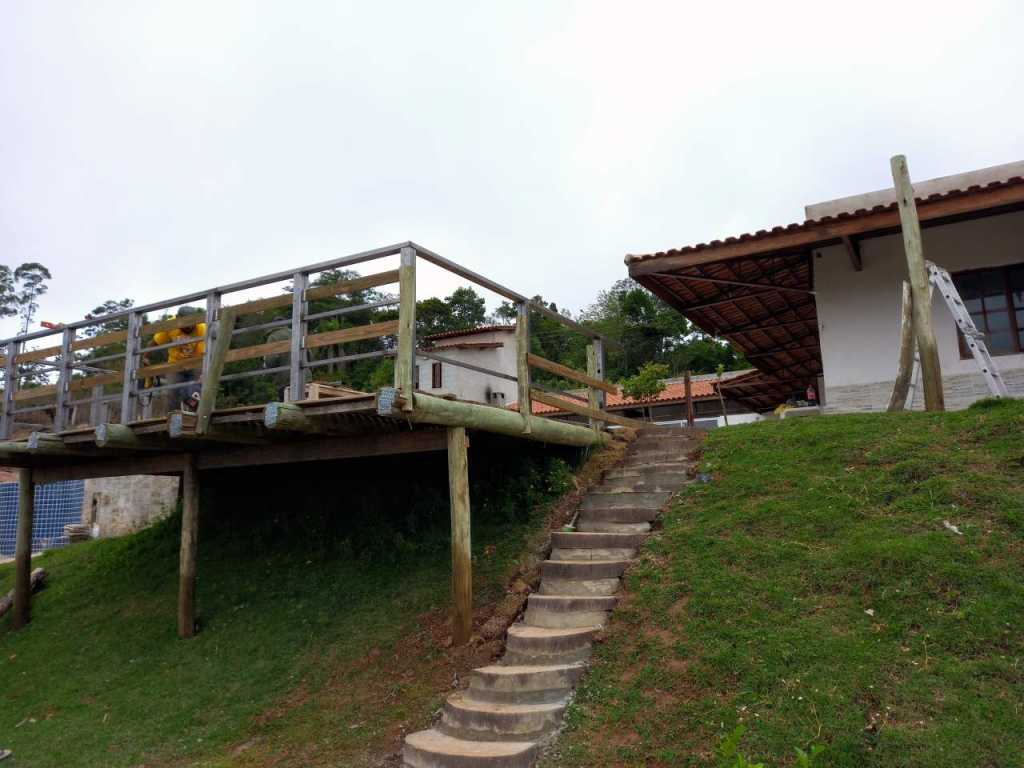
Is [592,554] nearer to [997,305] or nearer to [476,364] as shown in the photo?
[997,305]

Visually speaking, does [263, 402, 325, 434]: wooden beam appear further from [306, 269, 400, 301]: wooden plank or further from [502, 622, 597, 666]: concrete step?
[502, 622, 597, 666]: concrete step

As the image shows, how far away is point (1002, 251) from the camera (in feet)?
32.5

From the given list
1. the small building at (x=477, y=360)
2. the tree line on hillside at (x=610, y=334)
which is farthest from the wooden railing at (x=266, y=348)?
the tree line on hillside at (x=610, y=334)

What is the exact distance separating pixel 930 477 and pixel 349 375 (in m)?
24.9

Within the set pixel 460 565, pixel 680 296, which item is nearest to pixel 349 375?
pixel 680 296

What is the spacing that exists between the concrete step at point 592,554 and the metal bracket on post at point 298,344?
110 inches

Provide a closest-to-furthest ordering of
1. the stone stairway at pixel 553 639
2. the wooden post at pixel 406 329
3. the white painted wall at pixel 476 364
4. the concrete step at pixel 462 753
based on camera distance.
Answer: the concrete step at pixel 462 753 < the stone stairway at pixel 553 639 < the wooden post at pixel 406 329 < the white painted wall at pixel 476 364

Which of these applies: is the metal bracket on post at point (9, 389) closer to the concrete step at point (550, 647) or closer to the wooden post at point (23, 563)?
the wooden post at point (23, 563)

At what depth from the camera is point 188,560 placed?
8.75 metres

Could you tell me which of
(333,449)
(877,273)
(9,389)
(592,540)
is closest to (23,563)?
(9,389)

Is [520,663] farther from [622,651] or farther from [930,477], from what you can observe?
[930,477]

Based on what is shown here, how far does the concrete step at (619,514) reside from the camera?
7453mm

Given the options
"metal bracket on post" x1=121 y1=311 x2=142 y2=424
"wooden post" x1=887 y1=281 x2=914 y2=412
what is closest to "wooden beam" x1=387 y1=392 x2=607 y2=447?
"wooden post" x1=887 y1=281 x2=914 y2=412

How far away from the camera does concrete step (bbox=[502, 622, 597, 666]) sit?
19.0 feet
